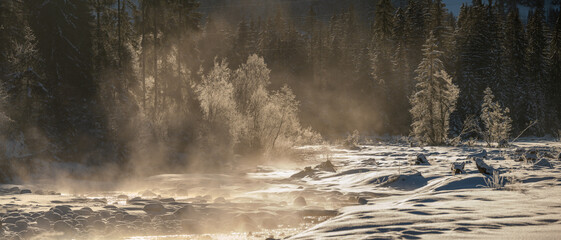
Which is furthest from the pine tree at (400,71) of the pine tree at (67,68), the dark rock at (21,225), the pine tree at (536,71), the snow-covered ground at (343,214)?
the dark rock at (21,225)

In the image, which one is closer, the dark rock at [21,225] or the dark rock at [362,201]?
the dark rock at [21,225]

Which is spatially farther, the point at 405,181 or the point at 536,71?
the point at 536,71

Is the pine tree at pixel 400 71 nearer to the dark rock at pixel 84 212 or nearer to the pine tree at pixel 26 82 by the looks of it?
the pine tree at pixel 26 82

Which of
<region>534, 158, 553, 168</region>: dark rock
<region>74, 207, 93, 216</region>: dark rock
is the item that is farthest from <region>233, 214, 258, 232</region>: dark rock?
<region>534, 158, 553, 168</region>: dark rock

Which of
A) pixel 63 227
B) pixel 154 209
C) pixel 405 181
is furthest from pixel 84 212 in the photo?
pixel 405 181

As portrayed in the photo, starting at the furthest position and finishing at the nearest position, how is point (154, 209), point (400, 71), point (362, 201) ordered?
point (400, 71), point (362, 201), point (154, 209)

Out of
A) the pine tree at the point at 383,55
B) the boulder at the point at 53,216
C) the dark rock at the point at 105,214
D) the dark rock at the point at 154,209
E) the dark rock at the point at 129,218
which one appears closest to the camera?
the boulder at the point at 53,216

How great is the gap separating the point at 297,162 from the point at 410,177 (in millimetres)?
14832

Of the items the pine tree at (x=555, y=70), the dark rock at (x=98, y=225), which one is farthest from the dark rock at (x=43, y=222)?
the pine tree at (x=555, y=70)

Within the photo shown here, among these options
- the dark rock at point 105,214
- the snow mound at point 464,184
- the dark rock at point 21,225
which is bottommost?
the dark rock at point 105,214

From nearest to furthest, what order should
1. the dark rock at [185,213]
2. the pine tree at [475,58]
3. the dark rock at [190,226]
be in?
the dark rock at [190,226], the dark rock at [185,213], the pine tree at [475,58]

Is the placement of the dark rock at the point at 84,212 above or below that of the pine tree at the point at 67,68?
below

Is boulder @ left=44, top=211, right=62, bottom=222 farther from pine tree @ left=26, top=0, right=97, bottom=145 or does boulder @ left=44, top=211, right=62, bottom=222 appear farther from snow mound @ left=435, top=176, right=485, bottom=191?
pine tree @ left=26, top=0, right=97, bottom=145

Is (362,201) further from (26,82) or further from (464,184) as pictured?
(26,82)
